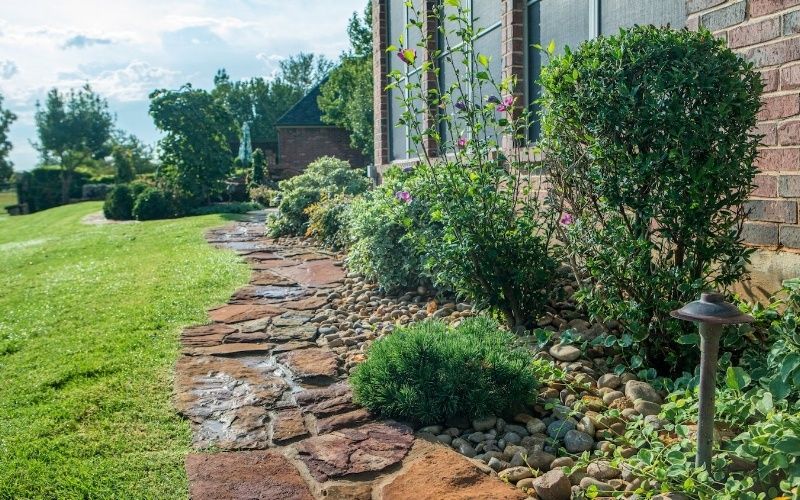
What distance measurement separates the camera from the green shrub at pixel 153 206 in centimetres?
1784

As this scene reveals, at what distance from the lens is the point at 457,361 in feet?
9.94

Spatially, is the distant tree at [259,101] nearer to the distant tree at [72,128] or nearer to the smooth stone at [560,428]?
the distant tree at [72,128]

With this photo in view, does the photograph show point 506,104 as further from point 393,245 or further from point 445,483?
point 445,483

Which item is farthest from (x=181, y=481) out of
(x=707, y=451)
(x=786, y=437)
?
(x=786, y=437)

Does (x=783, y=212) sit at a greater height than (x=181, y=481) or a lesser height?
greater

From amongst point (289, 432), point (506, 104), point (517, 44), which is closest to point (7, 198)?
point (517, 44)

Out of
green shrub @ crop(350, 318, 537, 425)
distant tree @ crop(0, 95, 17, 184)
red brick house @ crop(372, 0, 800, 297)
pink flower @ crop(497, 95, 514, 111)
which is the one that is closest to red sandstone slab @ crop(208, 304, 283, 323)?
green shrub @ crop(350, 318, 537, 425)

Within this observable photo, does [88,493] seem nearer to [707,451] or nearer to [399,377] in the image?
[399,377]

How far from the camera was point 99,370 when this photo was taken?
3871mm

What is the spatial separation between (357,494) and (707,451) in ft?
4.01

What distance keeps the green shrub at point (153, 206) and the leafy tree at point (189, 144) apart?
0.65 meters

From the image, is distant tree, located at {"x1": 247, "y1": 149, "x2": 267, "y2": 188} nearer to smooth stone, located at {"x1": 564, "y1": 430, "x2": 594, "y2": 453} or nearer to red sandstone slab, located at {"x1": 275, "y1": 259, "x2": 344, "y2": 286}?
red sandstone slab, located at {"x1": 275, "y1": 259, "x2": 344, "y2": 286}

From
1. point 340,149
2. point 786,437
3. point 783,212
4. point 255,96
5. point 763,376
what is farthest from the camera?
point 255,96

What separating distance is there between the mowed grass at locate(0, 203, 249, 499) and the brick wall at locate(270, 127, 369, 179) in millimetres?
20840
